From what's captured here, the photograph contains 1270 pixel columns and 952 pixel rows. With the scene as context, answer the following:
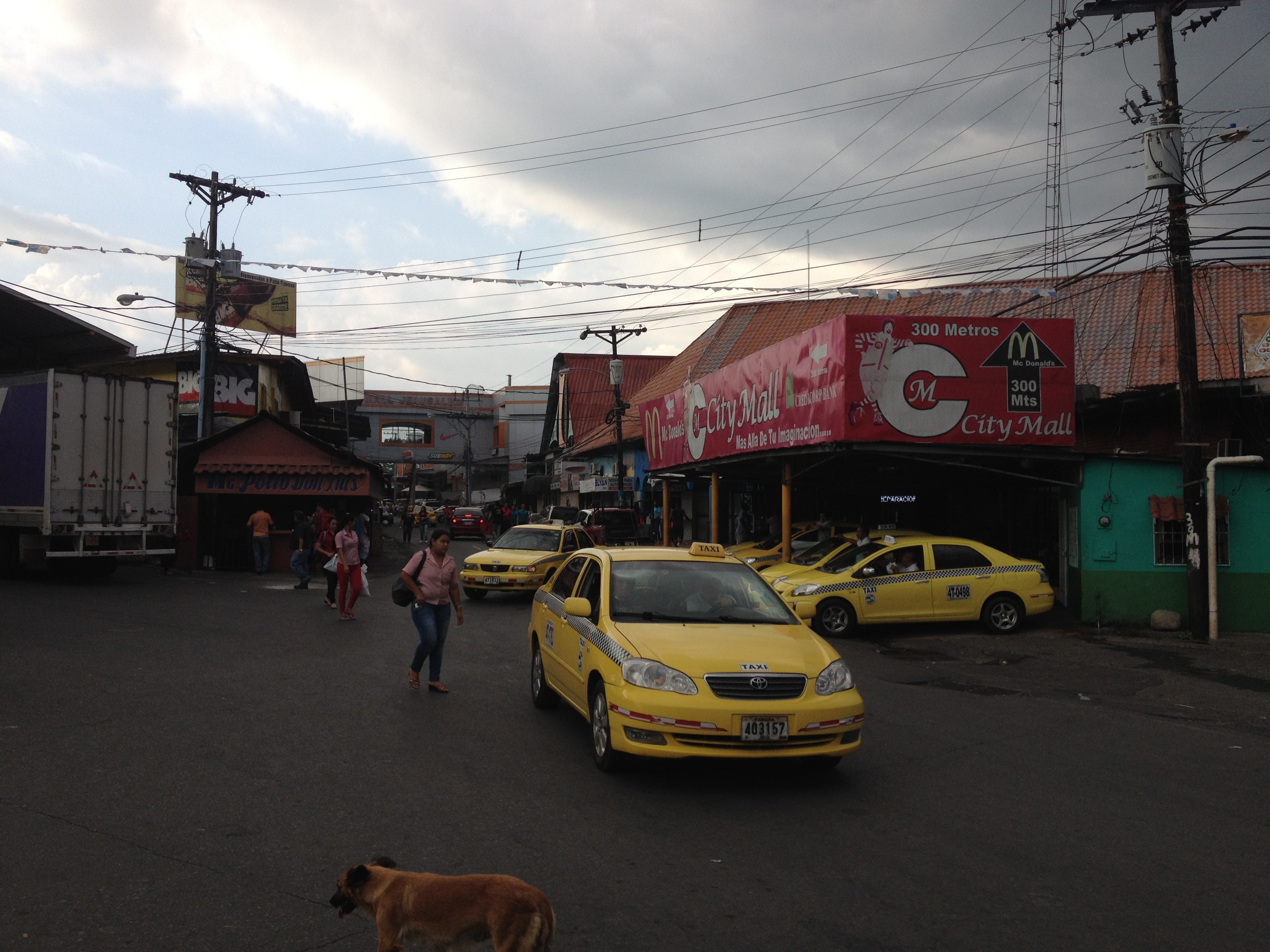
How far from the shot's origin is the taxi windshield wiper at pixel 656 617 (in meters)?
7.68

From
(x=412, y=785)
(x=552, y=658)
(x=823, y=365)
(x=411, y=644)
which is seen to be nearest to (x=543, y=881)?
(x=412, y=785)

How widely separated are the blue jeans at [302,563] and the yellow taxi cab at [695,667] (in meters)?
14.2

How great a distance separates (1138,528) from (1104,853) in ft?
38.4

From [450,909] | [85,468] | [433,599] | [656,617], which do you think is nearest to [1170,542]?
[656,617]

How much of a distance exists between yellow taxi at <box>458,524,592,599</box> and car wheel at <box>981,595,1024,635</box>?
7.08 m

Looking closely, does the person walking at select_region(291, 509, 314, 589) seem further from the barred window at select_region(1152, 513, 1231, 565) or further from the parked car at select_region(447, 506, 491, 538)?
the parked car at select_region(447, 506, 491, 538)

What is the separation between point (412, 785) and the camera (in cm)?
664

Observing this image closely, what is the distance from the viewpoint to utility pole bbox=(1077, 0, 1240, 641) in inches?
576

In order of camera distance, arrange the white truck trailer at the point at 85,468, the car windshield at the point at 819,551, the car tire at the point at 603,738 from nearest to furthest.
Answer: the car tire at the point at 603,738
the car windshield at the point at 819,551
the white truck trailer at the point at 85,468

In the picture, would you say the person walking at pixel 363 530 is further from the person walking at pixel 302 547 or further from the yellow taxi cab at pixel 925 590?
the yellow taxi cab at pixel 925 590

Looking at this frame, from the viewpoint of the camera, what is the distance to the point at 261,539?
24609 millimetres

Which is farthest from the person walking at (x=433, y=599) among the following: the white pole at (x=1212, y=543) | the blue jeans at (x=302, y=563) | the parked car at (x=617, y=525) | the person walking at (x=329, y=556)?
the parked car at (x=617, y=525)

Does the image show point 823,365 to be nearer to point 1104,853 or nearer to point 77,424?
point 1104,853

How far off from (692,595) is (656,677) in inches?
56.9
